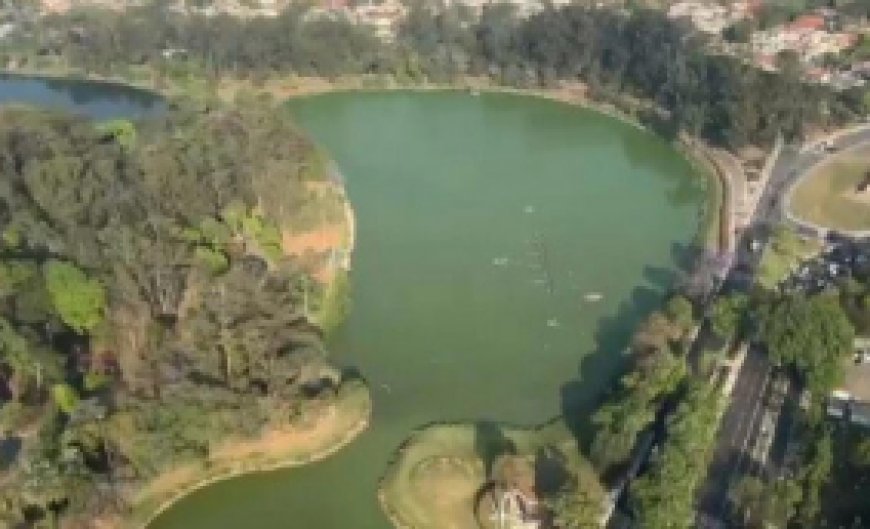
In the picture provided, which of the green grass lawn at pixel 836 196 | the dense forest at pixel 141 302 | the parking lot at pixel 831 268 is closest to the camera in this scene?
the dense forest at pixel 141 302

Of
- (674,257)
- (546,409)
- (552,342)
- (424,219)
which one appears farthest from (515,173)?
(546,409)

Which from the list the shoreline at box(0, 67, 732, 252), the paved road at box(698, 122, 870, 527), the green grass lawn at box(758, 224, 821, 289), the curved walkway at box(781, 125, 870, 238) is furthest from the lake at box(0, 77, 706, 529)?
the curved walkway at box(781, 125, 870, 238)

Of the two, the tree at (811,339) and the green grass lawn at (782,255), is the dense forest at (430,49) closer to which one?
the green grass lawn at (782,255)

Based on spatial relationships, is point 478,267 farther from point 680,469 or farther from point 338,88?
point 338,88

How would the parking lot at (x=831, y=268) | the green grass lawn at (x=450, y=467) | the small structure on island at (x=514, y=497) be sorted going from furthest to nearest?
the parking lot at (x=831, y=268)
the green grass lawn at (x=450, y=467)
the small structure on island at (x=514, y=497)

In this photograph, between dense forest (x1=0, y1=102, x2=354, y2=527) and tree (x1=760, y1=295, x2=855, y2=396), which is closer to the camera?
dense forest (x1=0, y1=102, x2=354, y2=527)

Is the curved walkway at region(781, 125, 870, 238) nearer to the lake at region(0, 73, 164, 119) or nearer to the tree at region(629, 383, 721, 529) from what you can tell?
the tree at region(629, 383, 721, 529)

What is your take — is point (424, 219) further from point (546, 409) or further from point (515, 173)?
point (546, 409)

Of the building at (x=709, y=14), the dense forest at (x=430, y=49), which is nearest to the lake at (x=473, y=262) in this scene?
the dense forest at (x=430, y=49)

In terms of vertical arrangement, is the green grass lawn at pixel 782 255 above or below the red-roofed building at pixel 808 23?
below
